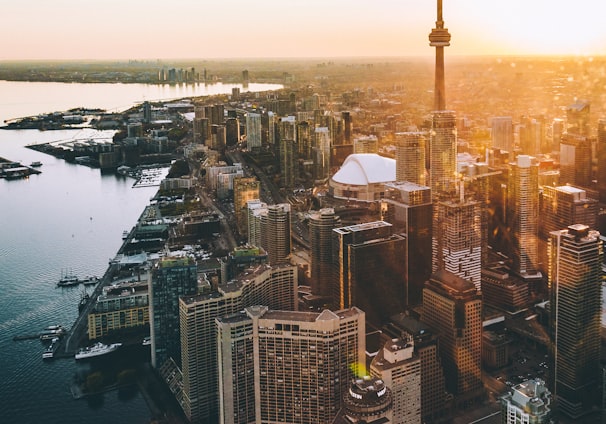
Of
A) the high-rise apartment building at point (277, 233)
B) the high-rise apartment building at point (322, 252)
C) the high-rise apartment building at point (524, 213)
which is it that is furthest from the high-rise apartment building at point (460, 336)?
the high-rise apartment building at point (277, 233)

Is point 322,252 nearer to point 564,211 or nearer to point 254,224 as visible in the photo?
point 254,224

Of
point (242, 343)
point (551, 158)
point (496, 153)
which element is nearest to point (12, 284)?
point (242, 343)

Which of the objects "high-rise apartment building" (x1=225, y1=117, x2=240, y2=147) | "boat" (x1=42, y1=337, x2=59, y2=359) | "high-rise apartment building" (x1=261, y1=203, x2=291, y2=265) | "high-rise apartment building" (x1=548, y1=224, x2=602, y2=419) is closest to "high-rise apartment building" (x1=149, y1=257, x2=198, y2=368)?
"boat" (x1=42, y1=337, x2=59, y2=359)

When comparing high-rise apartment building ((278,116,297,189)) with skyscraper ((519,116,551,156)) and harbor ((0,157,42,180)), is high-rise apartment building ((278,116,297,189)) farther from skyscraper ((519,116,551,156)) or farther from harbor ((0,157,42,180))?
harbor ((0,157,42,180))

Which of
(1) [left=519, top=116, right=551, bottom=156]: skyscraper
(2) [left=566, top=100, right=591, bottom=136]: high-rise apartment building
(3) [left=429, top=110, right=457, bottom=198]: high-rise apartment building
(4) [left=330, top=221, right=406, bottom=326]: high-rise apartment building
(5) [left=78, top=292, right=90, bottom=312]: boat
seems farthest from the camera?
(1) [left=519, top=116, right=551, bottom=156]: skyscraper

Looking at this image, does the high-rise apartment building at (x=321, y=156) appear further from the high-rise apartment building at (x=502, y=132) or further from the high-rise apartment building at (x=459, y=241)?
the high-rise apartment building at (x=459, y=241)

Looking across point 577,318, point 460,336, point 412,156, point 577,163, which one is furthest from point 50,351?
point 577,163
